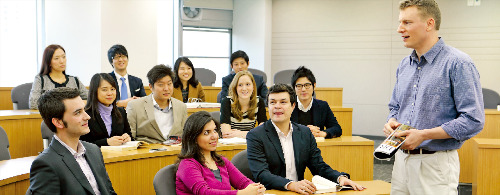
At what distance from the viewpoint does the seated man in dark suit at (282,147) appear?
3.30m

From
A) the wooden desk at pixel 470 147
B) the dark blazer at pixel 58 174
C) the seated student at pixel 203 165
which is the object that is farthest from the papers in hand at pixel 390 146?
the wooden desk at pixel 470 147

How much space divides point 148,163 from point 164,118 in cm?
78

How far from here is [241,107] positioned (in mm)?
5000

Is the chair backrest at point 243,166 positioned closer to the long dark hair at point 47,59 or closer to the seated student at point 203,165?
the seated student at point 203,165

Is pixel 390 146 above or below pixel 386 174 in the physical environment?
above

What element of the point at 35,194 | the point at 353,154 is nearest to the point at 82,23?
the point at 353,154

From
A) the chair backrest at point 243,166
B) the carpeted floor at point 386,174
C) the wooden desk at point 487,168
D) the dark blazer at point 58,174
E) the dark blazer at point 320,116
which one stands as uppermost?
the dark blazer at point 320,116

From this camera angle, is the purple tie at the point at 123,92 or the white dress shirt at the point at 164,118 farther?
the purple tie at the point at 123,92

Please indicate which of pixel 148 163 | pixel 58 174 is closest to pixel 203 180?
pixel 58 174

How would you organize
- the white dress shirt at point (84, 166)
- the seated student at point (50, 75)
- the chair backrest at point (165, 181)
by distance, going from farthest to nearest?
1. the seated student at point (50, 75)
2. the chair backrest at point (165, 181)
3. the white dress shirt at point (84, 166)

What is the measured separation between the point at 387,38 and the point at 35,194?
7.85 metres

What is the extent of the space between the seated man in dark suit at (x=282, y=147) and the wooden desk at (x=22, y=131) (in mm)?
2548

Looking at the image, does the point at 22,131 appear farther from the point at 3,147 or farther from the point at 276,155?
the point at 276,155

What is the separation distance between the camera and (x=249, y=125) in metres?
4.98
